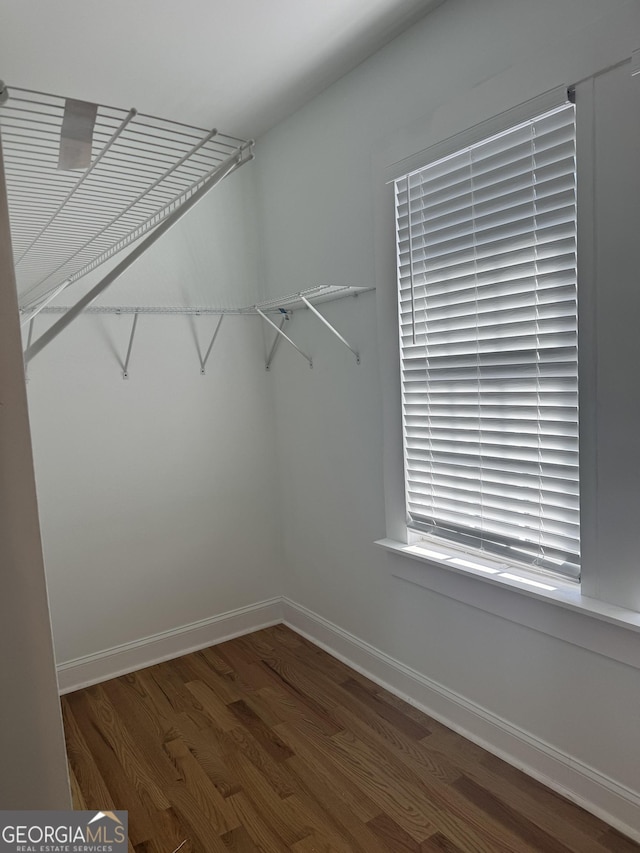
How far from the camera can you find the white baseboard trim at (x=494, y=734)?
1.58 m

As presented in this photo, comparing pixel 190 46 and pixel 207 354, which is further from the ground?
pixel 190 46

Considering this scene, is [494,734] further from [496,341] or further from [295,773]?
[496,341]

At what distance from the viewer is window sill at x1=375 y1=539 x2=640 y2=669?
149 centimetres

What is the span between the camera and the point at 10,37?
179 centimetres

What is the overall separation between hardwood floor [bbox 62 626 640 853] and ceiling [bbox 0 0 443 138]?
7.86 ft

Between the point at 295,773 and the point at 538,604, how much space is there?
972 mm

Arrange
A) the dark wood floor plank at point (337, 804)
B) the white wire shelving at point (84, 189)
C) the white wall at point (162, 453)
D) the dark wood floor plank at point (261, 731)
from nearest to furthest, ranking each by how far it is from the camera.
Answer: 1. the white wire shelving at point (84, 189)
2. the dark wood floor plank at point (337, 804)
3. the dark wood floor plank at point (261, 731)
4. the white wall at point (162, 453)

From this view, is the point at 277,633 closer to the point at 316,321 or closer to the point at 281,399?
the point at 281,399

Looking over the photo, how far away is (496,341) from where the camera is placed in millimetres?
1769

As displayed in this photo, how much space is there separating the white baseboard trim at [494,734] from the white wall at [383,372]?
0.08 feet

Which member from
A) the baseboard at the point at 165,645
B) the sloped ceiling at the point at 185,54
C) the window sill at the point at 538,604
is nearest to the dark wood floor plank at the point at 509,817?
the window sill at the point at 538,604

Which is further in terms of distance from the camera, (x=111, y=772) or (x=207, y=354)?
(x=207, y=354)

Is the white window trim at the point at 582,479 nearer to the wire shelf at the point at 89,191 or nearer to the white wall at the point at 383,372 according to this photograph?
the white wall at the point at 383,372

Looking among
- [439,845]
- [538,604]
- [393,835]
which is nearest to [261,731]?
[393,835]
